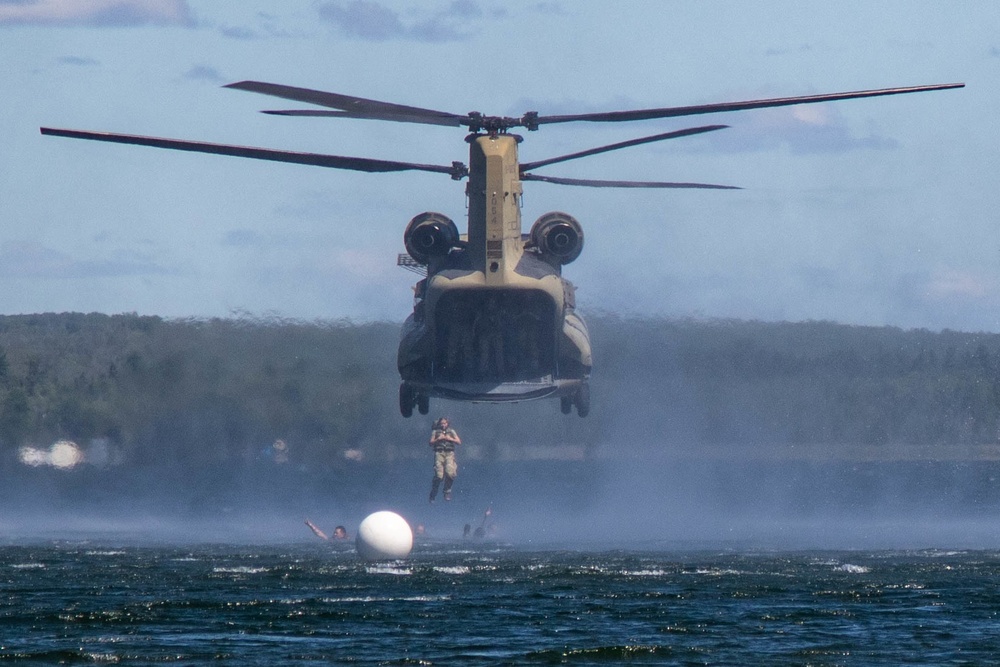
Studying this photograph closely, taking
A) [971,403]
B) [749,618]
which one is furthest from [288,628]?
[971,403]

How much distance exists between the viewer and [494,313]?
133ft

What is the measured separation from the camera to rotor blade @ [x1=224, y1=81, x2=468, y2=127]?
3572 centimetres

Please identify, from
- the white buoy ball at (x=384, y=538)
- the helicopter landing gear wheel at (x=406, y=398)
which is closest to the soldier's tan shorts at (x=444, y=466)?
the white buoy ball at (x=384, y=538)

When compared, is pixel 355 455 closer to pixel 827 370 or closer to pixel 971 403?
pixel 827 370

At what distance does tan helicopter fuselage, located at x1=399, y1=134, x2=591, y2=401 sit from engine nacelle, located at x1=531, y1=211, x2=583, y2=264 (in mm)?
216

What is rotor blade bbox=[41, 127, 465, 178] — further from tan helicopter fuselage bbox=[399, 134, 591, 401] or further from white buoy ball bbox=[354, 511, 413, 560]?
white buoy ball bbox=[354, 511, 413, 560]

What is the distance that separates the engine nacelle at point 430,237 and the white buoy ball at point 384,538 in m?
8.15

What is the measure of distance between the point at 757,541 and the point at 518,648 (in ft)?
93.0

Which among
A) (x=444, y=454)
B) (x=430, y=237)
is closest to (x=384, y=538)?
(x=444, y=454)

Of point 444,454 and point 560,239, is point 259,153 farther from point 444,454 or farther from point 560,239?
point 444,454

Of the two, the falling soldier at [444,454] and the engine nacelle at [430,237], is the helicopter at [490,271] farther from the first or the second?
the falling soldier at [444,454]

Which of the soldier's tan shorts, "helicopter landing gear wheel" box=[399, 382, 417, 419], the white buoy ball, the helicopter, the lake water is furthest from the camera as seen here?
the soldier's tan shorts

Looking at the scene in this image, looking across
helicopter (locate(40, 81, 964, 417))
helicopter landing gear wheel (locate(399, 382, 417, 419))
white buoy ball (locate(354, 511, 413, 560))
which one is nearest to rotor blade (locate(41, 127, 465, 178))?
helicopter (locate(40, 81, 964, 417))

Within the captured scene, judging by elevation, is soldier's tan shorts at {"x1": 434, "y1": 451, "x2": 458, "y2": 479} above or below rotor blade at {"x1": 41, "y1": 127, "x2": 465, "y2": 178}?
below
